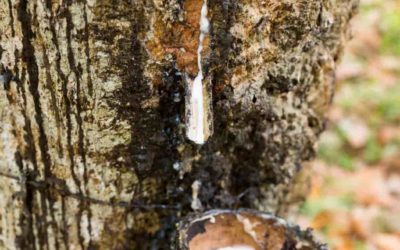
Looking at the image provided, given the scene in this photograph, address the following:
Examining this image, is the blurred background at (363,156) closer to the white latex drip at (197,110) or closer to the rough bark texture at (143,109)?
the rough bark texture at (143,109)

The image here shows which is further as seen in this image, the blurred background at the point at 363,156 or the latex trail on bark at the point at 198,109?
the blurred background at the point at 363,156

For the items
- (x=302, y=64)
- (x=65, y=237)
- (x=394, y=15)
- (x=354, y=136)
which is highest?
(x=394, y=15)

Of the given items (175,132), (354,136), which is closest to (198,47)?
(175,132)

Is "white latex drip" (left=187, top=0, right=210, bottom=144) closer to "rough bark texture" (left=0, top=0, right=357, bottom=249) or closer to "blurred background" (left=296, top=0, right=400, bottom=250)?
"rough bark texture" (left=0, top=0, right=357, bottom=249)

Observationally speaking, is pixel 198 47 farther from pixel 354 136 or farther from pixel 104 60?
pixel 354 136

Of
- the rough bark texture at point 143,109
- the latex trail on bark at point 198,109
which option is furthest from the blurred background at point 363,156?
the latex trail on bark at point 198,109
